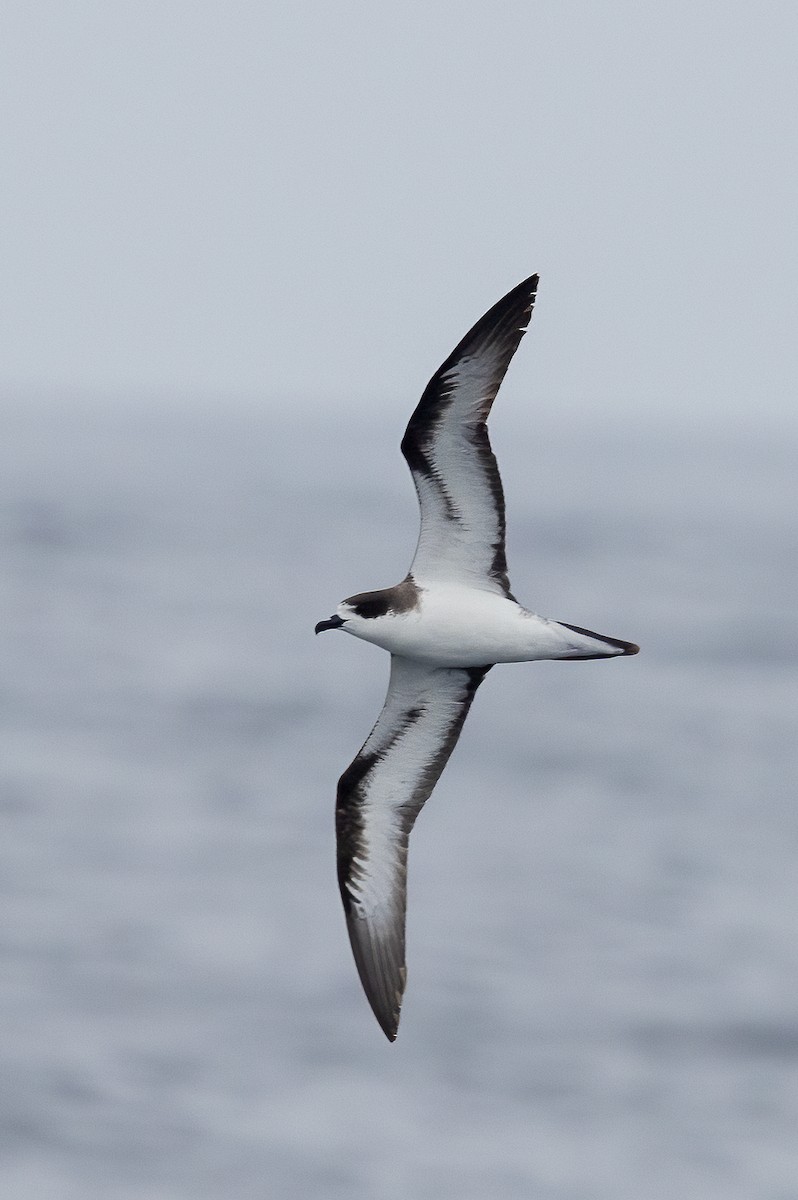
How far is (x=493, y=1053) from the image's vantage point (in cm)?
3491

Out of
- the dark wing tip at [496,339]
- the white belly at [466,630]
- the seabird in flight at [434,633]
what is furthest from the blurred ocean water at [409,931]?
the dark wing tip at [496,339]

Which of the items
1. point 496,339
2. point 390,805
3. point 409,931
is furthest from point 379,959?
point 409,931

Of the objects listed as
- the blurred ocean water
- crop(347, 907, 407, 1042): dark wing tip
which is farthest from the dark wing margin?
the blurred ocean water

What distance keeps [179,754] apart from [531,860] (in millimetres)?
13533

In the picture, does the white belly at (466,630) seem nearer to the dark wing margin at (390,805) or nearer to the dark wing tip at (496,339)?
the dark wing margin at (390,805)

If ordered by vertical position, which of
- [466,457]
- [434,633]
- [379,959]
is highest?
[466,457]

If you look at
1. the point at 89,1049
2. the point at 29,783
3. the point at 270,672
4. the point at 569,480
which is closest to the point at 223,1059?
the point at 89,1049

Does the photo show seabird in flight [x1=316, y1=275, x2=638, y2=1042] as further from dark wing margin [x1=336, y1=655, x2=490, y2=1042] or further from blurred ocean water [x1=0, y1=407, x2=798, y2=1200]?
blurred ocean water [x1=0, y1=407, x2=798, y2=1200]

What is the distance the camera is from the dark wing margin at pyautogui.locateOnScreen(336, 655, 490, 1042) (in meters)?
17.4

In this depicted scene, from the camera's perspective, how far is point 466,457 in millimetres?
16062

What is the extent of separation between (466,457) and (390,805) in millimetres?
3453

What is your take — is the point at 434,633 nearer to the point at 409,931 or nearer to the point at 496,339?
the point at 496,339

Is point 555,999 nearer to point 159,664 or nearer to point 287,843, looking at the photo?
point 287,843

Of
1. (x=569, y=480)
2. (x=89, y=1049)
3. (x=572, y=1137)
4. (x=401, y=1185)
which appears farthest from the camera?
(x=569, y=480)
